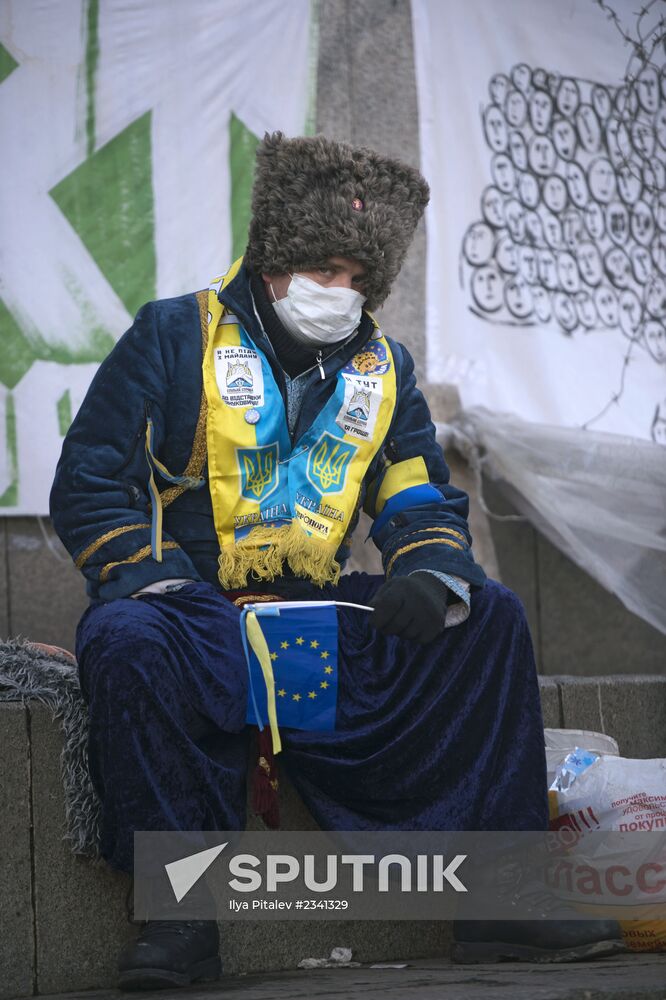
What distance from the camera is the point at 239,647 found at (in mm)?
2902

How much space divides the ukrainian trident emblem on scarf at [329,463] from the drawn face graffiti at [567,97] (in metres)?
2.79

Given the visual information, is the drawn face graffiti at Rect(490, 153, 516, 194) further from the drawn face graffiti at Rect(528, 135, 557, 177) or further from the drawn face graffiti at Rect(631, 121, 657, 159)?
the drawn face graffiti at Rect(631, 121, 657, 159)

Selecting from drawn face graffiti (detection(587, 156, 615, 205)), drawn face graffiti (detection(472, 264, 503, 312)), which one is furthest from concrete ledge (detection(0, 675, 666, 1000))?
drawn face graffiti (detection(587, 156, 615, 205))

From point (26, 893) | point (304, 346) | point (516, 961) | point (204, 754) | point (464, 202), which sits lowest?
point (516, 961)

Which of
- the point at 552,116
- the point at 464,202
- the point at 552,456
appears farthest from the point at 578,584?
the point at 552,116

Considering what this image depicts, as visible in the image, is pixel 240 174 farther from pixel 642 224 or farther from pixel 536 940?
pixel 536 940

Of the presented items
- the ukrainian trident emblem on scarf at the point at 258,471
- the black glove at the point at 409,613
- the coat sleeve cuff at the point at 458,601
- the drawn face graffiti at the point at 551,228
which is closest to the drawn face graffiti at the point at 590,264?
the drawn face graffiti at the point at 551,228

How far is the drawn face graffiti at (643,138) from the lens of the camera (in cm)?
558

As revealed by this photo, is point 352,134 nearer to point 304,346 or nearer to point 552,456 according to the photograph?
point 552,456

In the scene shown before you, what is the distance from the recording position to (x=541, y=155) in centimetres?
536

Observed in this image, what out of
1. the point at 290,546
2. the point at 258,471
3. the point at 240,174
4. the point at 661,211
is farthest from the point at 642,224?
the point at 290,546

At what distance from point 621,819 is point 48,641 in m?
2.19

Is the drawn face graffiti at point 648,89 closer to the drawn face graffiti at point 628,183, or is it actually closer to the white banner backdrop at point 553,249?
the white banner backdrop at point 553,249

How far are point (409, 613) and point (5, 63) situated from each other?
2.58 meters
